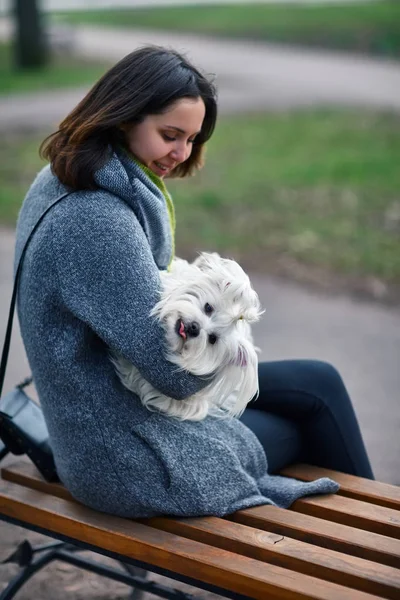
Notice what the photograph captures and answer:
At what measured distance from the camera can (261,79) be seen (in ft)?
54.2

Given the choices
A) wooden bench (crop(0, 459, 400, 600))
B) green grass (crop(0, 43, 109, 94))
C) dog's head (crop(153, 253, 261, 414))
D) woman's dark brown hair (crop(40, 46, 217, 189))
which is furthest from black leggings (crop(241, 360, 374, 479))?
green grass (crop(0, 43, 109, 94))

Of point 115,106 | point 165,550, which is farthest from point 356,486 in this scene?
point 115,106

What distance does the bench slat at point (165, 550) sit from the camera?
244 cm

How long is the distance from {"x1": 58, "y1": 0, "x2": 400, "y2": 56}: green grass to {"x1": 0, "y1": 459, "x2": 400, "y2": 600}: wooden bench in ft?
56.3

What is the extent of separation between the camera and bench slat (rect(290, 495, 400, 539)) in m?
2.82

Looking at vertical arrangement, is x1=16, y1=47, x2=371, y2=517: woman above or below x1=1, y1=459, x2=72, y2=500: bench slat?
above

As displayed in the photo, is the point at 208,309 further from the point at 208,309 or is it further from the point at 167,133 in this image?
the point at 167,133

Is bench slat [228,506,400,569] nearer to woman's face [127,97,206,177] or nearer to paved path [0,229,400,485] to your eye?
woman's face [127,97,206,177]

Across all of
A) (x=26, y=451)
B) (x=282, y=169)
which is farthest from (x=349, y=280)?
(x=26, y=451)

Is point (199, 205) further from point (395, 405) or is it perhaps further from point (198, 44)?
point (198, 44)

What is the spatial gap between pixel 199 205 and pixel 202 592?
5.66m

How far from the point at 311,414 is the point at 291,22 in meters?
20.8

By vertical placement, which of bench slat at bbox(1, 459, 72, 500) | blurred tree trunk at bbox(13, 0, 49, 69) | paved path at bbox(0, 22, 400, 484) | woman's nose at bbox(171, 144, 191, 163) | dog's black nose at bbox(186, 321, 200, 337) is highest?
blurred tree trunk at bbox(13, 0, 49, 69)

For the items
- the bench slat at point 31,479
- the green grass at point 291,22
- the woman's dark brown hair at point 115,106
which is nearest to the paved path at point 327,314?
the woman's dark brown hair at point 115,106
